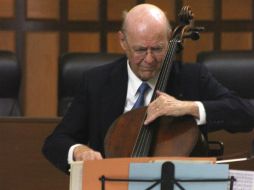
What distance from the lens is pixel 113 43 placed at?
13.8ft

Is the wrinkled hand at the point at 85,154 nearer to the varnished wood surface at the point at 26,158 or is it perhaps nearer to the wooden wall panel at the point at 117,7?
the varnished wood surface at the point at 26,158

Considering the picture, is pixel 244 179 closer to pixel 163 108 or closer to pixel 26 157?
pixel 163 108

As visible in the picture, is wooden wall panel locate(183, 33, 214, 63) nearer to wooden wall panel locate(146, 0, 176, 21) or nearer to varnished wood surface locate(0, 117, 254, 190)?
wooden wall panel locate(146, 0, 176, 21)

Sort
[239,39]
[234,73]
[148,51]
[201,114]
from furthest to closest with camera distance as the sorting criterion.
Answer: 1. [239,39]
2. [234,73]
3. [148,51]
4. [201,114]

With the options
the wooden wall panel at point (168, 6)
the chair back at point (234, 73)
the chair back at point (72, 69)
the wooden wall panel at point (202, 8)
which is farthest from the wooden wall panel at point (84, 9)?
the chair back at point (234, 73)

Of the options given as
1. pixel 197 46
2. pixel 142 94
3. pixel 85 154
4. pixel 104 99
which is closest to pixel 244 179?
pixel 85 154

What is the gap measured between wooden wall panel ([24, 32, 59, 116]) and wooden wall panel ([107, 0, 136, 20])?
387 mm

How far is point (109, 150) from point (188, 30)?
50cm

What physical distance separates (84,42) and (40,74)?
0.36 meters

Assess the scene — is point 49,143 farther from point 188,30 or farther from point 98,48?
point 98,48

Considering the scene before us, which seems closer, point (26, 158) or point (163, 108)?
point (163, 108)

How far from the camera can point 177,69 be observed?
2193mm

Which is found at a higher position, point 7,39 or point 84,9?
point 84,9

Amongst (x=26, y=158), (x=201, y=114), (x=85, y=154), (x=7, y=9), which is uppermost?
(x=7, y=9)
